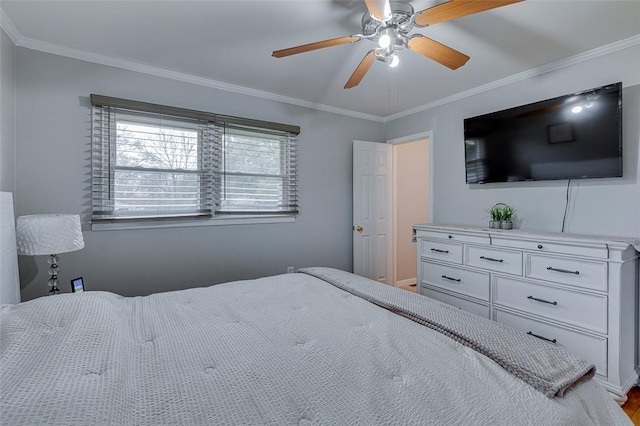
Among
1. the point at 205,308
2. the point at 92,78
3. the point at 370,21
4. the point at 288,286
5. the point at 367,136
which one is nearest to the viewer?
the point at 205,308

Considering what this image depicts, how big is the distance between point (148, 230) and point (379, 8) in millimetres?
2521

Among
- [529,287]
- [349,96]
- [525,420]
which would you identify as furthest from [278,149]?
[525,420]

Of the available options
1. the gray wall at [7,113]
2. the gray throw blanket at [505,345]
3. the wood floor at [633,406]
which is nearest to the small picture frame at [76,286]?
the gray wall at [7,113]

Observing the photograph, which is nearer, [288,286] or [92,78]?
[288,286]

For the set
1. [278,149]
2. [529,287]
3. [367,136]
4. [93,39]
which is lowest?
[529,287]

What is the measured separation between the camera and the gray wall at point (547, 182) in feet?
7.51

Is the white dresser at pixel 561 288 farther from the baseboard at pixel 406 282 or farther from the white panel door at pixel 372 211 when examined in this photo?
the baseboard at pixel 406 282

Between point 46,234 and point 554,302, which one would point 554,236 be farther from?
point 46,234

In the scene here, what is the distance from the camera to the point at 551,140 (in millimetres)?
2592

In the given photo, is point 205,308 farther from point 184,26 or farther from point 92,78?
point 92,78

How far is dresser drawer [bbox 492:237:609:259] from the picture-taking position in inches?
81.0

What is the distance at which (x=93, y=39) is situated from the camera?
227 centimetres

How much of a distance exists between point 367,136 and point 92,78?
10.1 feet

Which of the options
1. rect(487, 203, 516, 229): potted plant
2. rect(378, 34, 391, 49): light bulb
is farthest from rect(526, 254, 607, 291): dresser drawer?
rect(378, 34, 391, 49): light bulb
